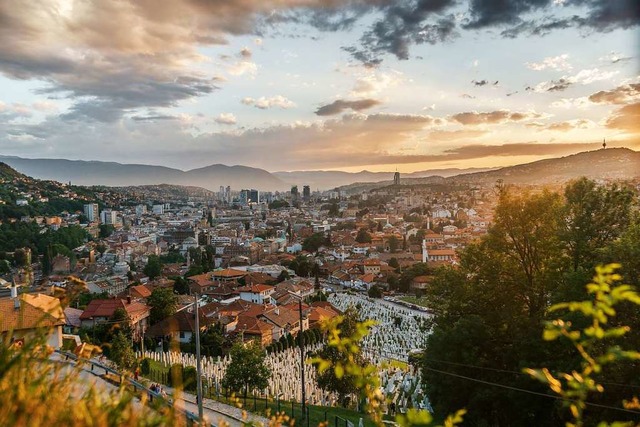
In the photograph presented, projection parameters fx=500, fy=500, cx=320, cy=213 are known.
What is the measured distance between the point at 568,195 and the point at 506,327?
2944mm

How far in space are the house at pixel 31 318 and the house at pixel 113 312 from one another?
8.90 metres

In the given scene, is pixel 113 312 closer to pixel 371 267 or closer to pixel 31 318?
pixel 31 318

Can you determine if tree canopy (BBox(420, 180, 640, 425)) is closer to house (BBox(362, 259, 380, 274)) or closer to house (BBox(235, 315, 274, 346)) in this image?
house (BBox(235, 315, 274, 346))

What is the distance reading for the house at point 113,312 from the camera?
22594 millimetres

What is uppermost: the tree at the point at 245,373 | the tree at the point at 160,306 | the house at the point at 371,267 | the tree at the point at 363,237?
the tree at the point at 245,373

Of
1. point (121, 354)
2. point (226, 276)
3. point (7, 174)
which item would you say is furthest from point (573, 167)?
point (121, 354)

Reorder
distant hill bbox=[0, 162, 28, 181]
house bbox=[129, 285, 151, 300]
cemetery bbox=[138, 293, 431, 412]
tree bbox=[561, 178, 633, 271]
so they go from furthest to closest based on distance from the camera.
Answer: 1. distant hill bbox=[0, 162, 28, 181]
2. house bbox=[129, 285, 151, 300]
3. cemetery bbox=[138, 293, 431, 412]
4. tree bbox=[561, 178, 633, 271]

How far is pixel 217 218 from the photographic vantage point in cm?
12062

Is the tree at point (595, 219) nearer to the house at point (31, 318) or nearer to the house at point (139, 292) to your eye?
the house at point (31, 318)

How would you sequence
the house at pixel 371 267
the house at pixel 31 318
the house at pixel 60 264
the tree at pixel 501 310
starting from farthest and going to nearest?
1. the house at pixel 60 264
2. the house at pixel 371 267
3. the tree at pixel 501 310
4. the house at pixel 31 318

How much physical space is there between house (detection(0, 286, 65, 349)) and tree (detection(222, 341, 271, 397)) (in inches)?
171

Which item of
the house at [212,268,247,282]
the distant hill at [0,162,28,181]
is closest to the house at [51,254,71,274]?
the house at [212,268,247,282]

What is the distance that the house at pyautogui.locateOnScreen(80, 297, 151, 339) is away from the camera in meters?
22.6

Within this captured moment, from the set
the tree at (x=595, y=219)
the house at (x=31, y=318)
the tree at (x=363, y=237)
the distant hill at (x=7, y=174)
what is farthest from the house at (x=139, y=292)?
the distant hill at (x=7, y=174)
